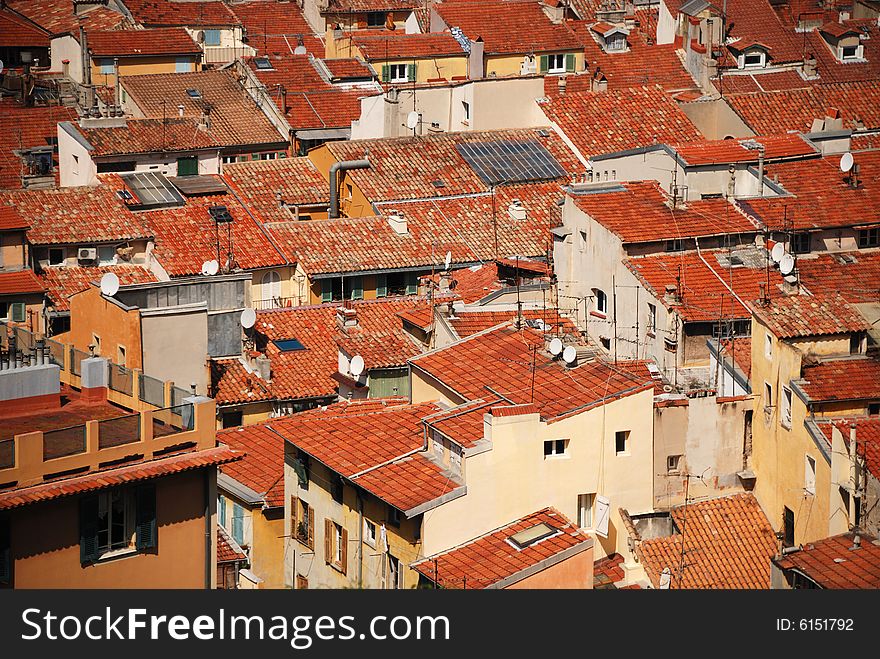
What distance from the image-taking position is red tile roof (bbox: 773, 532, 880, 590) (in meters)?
29.5

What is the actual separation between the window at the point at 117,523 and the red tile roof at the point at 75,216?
2273 cm

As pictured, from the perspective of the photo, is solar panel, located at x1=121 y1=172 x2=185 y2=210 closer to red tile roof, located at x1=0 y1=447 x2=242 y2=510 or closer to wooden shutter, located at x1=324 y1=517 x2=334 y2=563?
wooden shutter, located at x1=324 y1=517 x2=334 y2=563

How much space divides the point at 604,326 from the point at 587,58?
31.3 meters

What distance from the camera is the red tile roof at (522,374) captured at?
1341 inches

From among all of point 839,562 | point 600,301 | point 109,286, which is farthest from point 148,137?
point 839,562

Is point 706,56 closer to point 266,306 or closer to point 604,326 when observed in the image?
point 266,306

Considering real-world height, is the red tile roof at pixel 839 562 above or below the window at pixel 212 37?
below

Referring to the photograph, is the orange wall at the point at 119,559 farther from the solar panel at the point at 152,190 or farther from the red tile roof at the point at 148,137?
the red tile roof at the point at 148,137

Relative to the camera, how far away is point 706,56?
230 ft

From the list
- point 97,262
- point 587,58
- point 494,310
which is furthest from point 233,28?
point 494,310

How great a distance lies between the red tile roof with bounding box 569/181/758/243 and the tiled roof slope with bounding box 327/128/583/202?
10783 millimetres

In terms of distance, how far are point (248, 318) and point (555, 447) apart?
11967 mm

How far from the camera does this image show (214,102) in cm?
6488

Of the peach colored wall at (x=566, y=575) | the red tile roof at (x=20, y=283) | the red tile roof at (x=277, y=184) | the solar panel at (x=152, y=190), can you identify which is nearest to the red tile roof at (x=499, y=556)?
the peach colored wall at (x=566, y=575)
